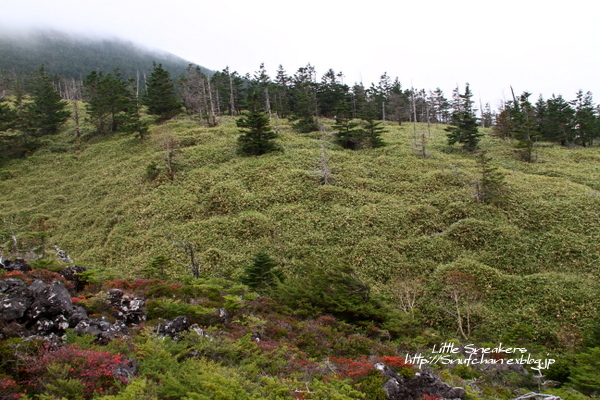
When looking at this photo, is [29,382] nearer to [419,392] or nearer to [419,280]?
[419,392]

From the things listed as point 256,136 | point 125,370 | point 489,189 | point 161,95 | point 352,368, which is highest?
point 161,95

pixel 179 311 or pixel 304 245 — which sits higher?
pixel 179 311

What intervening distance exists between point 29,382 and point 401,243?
21.6 meters

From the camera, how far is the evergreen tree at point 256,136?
37688mm

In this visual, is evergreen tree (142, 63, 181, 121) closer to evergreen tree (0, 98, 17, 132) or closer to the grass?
the grass

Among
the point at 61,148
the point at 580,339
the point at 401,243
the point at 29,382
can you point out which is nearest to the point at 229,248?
the point at 401,243

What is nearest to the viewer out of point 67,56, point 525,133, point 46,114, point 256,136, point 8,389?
point 8,389

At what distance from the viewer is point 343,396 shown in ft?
18.5

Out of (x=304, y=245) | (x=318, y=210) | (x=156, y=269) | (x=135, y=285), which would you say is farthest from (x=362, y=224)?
(x=135, y=285)

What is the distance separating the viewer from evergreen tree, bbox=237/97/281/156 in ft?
124

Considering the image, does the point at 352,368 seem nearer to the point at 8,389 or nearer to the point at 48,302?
the point at 8,389

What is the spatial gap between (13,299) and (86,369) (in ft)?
13.3

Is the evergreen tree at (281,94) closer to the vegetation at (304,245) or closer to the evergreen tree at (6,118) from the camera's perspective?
the vegetation at (304,245)

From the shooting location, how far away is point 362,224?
981 inches
